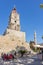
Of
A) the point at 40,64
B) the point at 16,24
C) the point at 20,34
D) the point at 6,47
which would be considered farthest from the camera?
the point at 16,24

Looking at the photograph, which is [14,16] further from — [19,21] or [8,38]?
[8,38]

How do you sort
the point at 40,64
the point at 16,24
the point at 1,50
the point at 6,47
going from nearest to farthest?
the point at 40,64 → the point at 1,50 → the point at 6,47 → the point at 16,24

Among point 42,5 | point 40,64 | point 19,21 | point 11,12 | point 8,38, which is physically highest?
point 11,12

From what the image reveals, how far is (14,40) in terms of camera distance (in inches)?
1331

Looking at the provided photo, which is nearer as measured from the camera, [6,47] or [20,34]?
[6,47]

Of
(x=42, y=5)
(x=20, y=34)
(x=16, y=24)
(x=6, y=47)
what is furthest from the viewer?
(x=16, y=24)

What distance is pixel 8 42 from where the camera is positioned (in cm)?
3222

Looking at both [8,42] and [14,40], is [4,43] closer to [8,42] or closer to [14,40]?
[8,42]

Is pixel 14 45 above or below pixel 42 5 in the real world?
below

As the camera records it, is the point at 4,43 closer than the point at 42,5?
No

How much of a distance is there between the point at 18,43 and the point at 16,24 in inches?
486

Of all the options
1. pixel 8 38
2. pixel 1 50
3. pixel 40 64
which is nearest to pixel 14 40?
pixel 8 38

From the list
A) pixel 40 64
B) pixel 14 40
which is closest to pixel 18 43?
pixel 14 40

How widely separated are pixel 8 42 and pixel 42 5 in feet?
Result: 72.6
